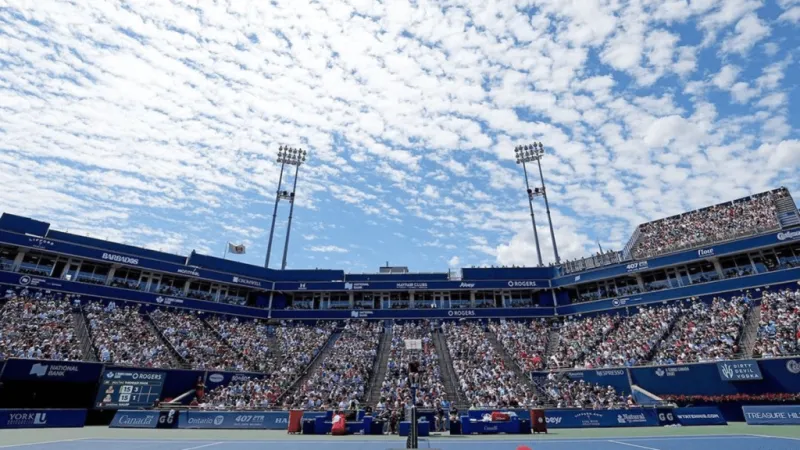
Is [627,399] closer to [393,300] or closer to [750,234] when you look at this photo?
[750,234]

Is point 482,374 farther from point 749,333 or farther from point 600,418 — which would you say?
point 749,333

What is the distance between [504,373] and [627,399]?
30.1 ft

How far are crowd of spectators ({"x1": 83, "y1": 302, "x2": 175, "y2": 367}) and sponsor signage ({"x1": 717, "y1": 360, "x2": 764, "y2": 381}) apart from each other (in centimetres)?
4133

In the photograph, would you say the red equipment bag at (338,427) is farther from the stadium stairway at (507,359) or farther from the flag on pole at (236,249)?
the flag on pole at (236,249)

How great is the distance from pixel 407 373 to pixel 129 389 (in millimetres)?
21131

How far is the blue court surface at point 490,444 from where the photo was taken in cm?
1592

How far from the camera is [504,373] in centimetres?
3575

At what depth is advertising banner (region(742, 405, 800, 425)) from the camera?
76.8 ft

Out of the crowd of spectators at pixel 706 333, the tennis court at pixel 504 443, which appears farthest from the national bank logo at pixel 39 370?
the crowd of spectators at pixel 706 333

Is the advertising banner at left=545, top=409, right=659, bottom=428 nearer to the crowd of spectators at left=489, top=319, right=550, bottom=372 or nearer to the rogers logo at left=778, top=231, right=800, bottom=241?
the crowd of spectators at left=489, top=319, right=550, bottom=372

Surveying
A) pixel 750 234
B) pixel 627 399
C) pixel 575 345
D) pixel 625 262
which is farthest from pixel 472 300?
pixel 750 234

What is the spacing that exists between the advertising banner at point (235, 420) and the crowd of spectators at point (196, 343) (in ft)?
31.9

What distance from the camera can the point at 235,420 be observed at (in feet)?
90.3

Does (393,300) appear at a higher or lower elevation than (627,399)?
higher
